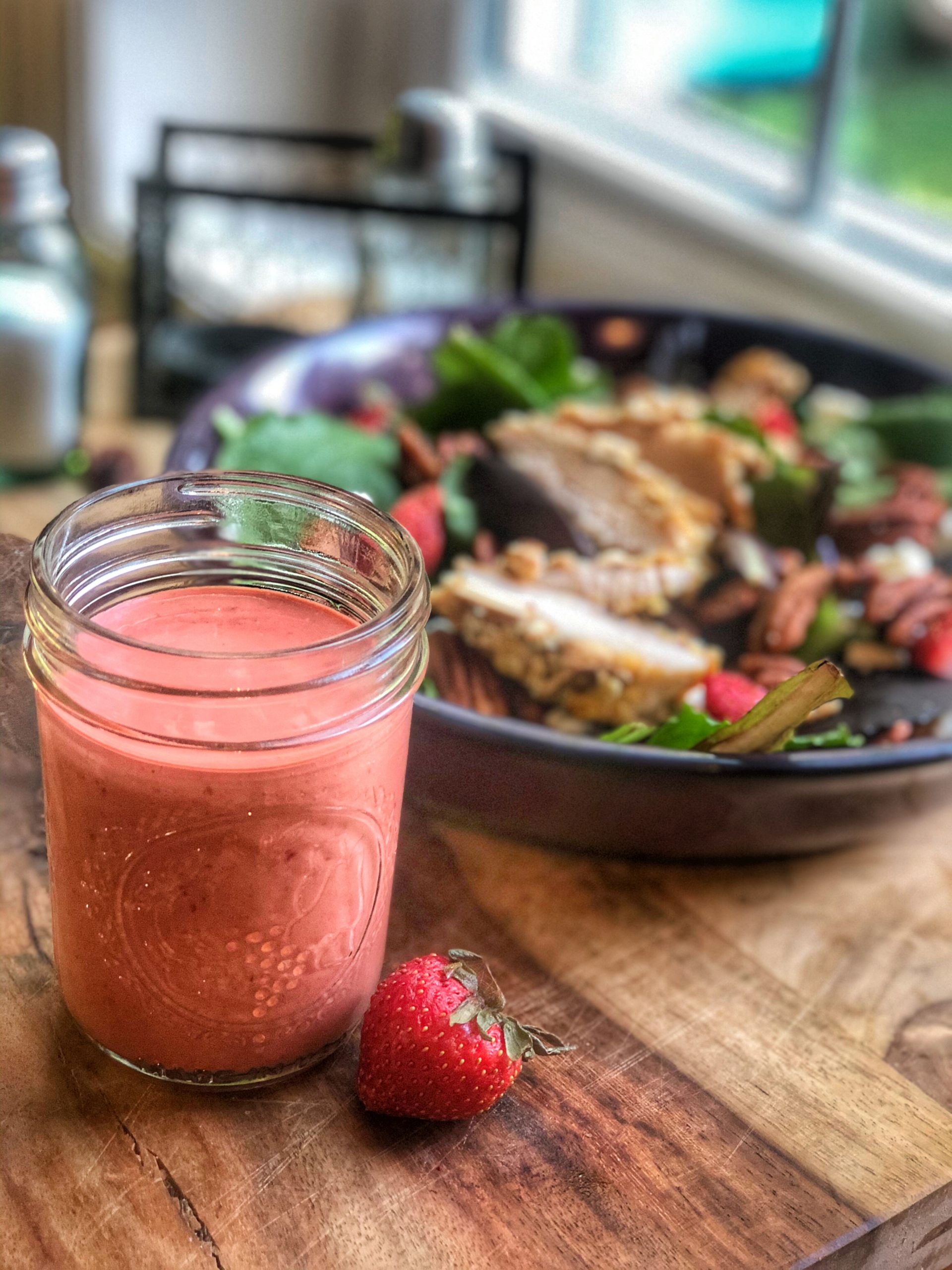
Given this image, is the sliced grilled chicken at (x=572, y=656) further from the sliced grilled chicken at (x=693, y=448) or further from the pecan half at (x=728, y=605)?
the sliced grilled chicken at (x=693, y=448)

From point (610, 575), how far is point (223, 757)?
19.4 inches

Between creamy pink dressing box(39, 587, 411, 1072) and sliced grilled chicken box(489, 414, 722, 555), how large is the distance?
0.49 metres

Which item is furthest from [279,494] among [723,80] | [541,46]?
[723,80]

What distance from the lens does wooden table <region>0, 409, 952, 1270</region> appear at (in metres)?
0.63

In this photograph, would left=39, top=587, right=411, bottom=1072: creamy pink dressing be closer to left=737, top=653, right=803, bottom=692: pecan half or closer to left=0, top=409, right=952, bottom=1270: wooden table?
left=0, top=409, right=952, bottom=1270: wooden table

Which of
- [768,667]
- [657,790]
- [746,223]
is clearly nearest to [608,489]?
[768,667]

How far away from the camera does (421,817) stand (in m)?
0.92

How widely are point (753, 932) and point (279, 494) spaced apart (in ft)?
1.34

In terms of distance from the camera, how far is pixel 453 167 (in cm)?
146

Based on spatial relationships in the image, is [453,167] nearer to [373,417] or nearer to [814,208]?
[373,417]

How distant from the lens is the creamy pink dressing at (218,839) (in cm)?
60

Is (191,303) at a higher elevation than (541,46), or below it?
below

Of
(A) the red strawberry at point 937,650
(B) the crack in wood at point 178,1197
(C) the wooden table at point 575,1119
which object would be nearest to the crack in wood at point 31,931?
(C) the wooden table at point 575,1119

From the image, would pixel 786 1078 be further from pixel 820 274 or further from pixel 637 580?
pixel 820 274
